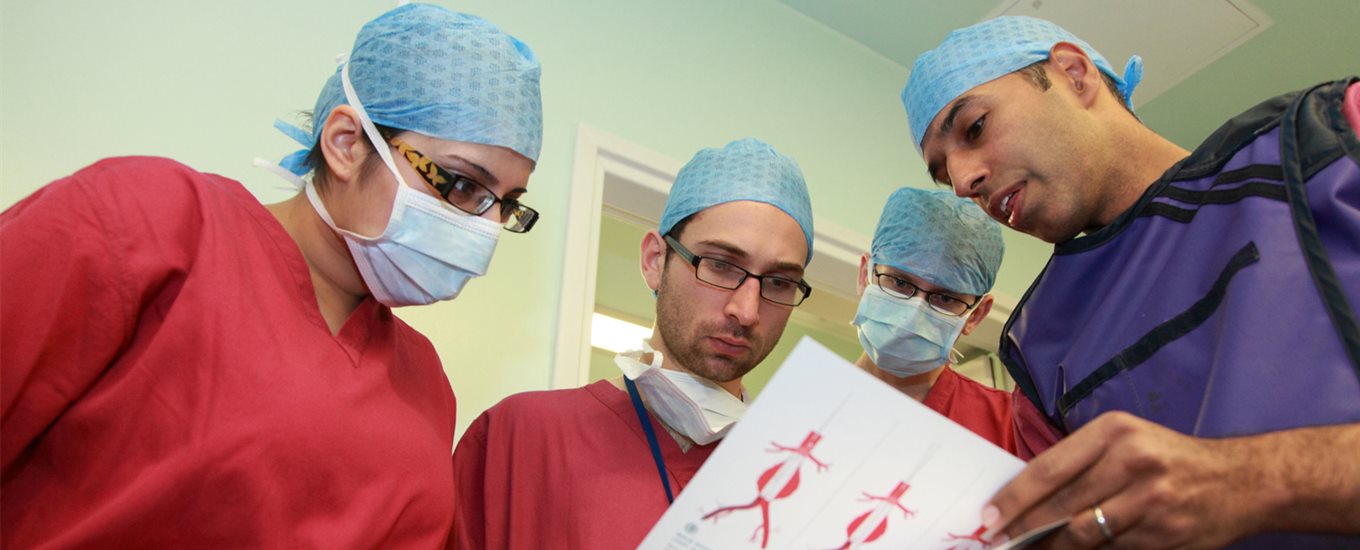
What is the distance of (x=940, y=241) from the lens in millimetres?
1803

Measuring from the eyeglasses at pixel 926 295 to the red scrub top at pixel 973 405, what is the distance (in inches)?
5.5

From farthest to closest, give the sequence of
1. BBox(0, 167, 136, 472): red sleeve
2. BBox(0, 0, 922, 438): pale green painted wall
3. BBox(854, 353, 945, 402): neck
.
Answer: BBox(854, 353, 945, 402): neck
BBox(0, 0, 922, 438): pale green painted wall
BBox(0, 167, 136, 472): red sleeve

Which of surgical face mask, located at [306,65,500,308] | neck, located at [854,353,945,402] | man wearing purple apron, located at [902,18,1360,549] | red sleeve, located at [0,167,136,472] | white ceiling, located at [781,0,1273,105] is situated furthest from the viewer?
white ceiling, located at [781,0,1273,105]

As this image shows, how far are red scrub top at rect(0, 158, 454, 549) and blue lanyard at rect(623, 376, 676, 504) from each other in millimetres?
416

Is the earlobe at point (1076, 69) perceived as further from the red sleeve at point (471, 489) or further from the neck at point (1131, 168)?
the red sleeve at point (471, 489)

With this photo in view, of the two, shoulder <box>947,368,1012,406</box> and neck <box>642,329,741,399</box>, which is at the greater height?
neck <box>642,329,741,399</box>

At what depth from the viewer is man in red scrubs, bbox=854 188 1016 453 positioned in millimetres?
1766

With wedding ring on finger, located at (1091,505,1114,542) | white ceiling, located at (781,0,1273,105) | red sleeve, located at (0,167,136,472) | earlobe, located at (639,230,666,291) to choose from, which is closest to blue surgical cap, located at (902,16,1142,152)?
earlobe, located at (639,230,666,291)

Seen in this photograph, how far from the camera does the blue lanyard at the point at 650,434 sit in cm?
135

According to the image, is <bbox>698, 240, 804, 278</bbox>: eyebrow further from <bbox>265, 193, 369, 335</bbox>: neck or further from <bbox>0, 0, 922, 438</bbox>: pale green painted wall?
<bbox>265, 193, 369, 335</bbox>: neck

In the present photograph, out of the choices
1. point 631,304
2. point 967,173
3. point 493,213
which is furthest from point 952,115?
point 631,304

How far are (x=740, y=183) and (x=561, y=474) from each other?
24.9 inches

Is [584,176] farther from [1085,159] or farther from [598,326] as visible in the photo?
[598,326]

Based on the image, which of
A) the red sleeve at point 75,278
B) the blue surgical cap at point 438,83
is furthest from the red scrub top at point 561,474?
the red sleeve at point 75,278
